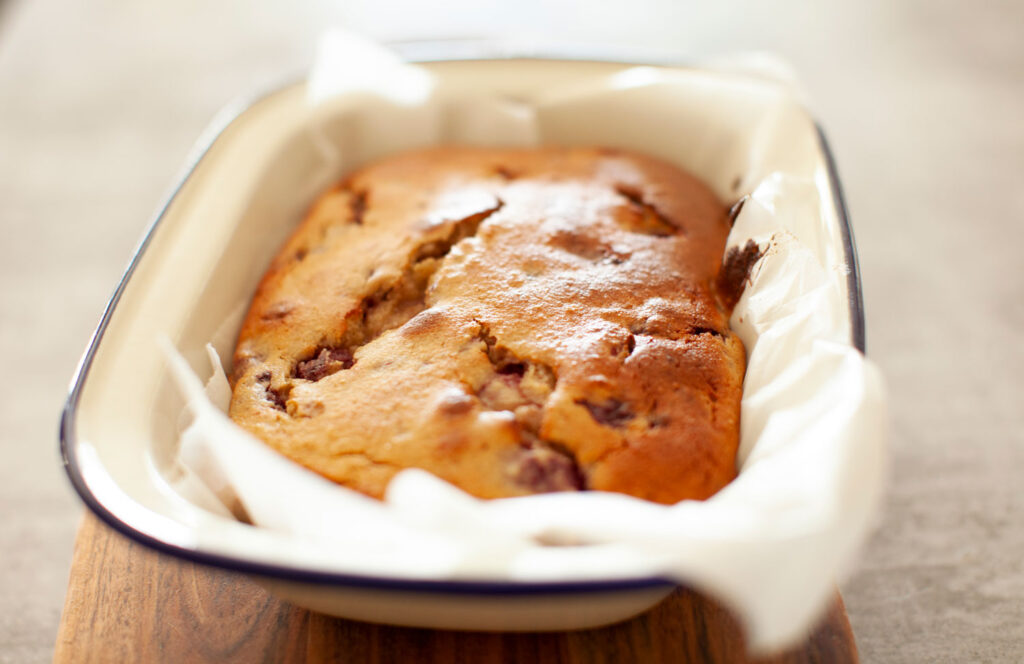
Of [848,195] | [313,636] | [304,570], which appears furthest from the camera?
[848,195]

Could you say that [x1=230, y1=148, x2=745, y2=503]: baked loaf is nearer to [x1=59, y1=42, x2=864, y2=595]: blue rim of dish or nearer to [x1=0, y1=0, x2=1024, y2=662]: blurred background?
[x1=59, y1=42, x2=864, y2=595]: blue rim of dish

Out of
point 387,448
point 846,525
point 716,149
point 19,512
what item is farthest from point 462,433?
point 19,512

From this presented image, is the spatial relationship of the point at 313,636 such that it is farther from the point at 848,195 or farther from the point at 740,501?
the point at 848,195

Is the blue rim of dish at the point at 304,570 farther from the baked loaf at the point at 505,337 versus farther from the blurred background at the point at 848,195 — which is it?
the blurred background at the point at 848,195

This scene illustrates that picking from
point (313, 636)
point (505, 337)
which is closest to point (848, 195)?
point (505, 337)

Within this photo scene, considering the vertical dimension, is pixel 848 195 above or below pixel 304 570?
below

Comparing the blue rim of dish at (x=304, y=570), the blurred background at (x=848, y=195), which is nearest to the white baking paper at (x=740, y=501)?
the blue rim of dish at (x=304, y=570)

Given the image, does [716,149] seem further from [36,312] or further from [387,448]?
[36,312]
